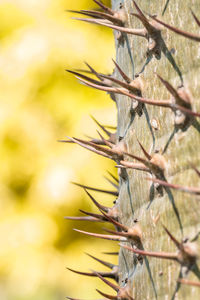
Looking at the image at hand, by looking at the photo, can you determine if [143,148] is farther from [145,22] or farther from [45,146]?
[45,146]

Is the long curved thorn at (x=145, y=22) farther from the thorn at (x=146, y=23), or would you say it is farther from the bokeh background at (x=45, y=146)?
the bokeh background at (x=45, y=146)

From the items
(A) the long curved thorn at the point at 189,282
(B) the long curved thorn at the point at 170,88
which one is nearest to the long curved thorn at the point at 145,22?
(B) the long curved thorn at the point at 170,88

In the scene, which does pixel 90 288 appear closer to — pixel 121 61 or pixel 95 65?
pixel 95 65

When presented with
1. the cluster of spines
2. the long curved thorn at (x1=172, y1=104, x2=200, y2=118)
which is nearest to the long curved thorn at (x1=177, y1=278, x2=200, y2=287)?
the cluster of spines

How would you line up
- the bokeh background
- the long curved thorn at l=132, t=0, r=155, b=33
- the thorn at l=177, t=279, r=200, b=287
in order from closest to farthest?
the thorn at l=177, t=279, r=200, b=287 → the long curved thorn at l=132, t=0, r=155, b=33 → the bokeh background

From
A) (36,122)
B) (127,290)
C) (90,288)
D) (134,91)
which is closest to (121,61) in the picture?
(134,91)

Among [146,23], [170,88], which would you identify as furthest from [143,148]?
[146,23]

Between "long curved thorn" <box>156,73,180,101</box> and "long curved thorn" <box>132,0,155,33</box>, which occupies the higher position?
"long curved thorn" <box>132,0,155,33</box>

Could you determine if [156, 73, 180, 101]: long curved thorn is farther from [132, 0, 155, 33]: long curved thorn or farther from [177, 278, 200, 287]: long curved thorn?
[177, 278, 200, 287]: long curved thorn
